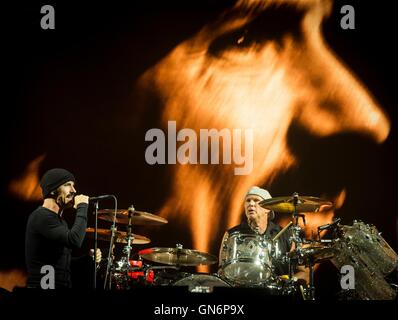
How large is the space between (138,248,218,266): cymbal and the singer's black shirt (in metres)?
1.05

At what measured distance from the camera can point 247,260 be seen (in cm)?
454

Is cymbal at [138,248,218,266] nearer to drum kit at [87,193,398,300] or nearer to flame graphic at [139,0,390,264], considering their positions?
drum kit at [87,193,398,300]

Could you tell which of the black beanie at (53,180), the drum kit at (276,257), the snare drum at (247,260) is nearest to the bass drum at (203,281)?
the drum kit at (276,257)

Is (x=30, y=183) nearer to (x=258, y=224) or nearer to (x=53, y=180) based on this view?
(x=53, y=180)

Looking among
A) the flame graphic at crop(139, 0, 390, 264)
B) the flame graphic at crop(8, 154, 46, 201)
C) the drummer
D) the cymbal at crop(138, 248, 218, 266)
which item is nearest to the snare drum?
the cymbal at crop(138, 248, 218, 266)

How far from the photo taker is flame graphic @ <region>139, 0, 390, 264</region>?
5906 mm

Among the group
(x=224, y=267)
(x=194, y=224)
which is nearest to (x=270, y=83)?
(x=194, y=224)

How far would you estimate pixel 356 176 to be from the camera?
19.1 feet

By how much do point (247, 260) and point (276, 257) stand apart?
52cm

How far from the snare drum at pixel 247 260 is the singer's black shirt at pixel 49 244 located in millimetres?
1507

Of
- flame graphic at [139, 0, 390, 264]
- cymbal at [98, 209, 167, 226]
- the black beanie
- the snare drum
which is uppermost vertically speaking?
flame graphic at [139, 0, 390, 264]

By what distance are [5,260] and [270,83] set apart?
3.72 m

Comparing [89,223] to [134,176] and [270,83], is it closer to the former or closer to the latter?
[134,176]

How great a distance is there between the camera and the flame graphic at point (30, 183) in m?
5.65
